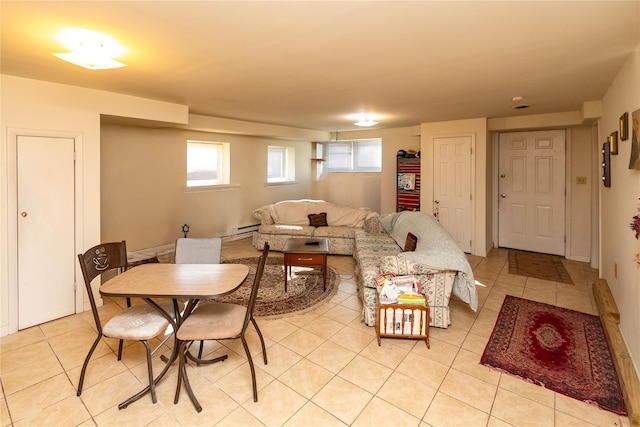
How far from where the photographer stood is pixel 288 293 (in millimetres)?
3783

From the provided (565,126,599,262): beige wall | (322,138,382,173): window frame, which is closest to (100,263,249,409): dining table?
(565,126,599,262): beige wall

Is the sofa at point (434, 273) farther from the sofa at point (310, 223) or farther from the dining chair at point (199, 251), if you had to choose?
the sofa at point (310, 223)

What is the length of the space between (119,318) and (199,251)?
0.79 metres

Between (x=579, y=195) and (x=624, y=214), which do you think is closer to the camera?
(x=624, y=214)

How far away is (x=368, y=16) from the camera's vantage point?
1.83 m

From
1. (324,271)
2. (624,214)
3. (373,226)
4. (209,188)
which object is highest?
(209,188)

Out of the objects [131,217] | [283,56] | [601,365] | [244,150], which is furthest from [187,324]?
[244,150]

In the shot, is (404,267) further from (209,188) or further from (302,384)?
(209,188)

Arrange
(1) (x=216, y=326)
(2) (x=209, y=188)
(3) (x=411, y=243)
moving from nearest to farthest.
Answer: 1. (1) (x=216, y=326)
2. (3) (x=411, y=243)
3. (2) (x=209, y=188)

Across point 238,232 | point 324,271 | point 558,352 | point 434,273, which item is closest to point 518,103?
point 434,273

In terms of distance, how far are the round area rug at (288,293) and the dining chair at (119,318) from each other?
0.92 metres

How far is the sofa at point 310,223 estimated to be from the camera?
5.43 m

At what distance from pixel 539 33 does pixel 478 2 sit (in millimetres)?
674

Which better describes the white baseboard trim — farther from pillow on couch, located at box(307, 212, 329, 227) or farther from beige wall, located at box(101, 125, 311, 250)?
beige wall, located at box(101, 125, 311, 250)
